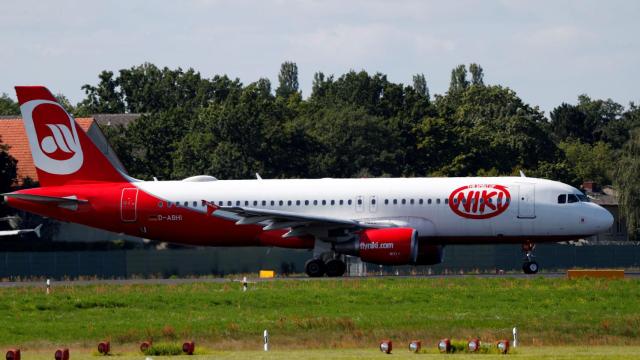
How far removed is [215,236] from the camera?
56.5 m

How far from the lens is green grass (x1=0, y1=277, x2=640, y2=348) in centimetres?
3731

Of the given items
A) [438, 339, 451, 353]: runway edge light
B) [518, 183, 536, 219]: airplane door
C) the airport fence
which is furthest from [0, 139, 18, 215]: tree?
[438, 339, 451, 353]: runway edge light

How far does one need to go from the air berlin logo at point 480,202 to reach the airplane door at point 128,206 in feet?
42.4

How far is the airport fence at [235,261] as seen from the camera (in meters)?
61.1

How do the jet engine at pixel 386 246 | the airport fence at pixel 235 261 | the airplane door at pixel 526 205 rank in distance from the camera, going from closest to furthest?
the jet engine at pixel 386 246 → the airplane door at pixel 526 205 → the airport fence at pixel 235 261

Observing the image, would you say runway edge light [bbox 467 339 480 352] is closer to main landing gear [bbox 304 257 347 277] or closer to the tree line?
main landing gear [bbox 304 257 347 277]

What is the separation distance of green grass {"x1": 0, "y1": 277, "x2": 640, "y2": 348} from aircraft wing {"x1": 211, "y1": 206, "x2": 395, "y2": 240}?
10.1 ft

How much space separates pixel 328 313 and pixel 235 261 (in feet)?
64.0

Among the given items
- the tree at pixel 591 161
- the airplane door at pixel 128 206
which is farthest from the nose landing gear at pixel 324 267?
the tree at pixel 591 161

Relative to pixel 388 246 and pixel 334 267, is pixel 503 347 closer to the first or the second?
pixel 388 246

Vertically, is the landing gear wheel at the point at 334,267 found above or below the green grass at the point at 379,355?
above

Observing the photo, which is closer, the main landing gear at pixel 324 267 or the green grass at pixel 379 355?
the green grass at pixel 379 355

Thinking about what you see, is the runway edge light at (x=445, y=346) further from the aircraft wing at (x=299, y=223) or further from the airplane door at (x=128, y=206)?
the airplane door at (x=128, y=206)

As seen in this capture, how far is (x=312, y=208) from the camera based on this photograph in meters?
55.6
